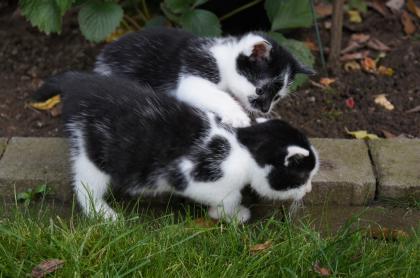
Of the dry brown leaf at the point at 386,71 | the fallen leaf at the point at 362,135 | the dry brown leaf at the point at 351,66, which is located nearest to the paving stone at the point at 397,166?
the fallen leaf at the point at 362,135

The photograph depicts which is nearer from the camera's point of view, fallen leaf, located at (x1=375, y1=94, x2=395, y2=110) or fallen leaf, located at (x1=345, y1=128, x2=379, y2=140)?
fallen leaf, located at (x1=345, y1=128, x2=379, y2=140)

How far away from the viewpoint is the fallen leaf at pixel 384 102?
5.24m

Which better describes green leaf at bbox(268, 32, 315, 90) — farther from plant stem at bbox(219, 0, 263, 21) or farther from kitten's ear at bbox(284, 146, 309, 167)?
kitten's ear at bbox(284, 146, 309, 167)

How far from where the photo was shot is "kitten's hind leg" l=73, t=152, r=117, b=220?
389 cm

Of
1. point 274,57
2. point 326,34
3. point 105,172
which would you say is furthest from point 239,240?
point 326,34

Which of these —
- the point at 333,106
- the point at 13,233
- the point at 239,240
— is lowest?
the point at 333,106

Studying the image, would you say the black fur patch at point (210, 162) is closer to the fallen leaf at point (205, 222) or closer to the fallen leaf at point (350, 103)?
the fallen leaf at point (205, 222)

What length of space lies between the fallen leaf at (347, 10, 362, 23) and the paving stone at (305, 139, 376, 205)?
2.34 meters

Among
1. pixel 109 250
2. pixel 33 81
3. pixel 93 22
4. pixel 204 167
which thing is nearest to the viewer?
pixel 109 250

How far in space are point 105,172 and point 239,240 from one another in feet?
2.87

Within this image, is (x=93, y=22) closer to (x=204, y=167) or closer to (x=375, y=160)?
(x=204, y=167)

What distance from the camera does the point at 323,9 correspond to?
6500 millimetres

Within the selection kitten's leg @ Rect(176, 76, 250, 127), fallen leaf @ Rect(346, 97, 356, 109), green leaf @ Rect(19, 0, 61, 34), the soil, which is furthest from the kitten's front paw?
green leaf @ Rect(19, 0, 61, 34)

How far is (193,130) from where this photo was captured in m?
3.77
